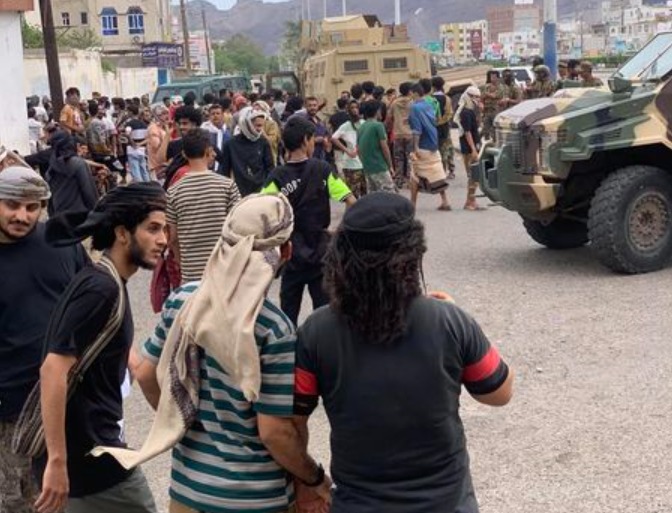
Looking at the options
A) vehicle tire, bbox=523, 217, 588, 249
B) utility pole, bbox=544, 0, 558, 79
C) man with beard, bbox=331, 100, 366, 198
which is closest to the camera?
vehicle tire, bbox=523, 217, 588, 249

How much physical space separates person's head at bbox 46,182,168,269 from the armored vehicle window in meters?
20.6

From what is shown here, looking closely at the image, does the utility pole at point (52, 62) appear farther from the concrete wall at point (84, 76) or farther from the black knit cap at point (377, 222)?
the black knit cap at point (377, 222)

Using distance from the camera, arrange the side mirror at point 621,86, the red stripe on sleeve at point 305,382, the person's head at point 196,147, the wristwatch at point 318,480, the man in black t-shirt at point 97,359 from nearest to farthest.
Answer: the red stripe on sleeve at point 305,382 < the wristwatch at point 318,480 < the man in black t-shirt at point 97,359 < the person's head at point 196,147 < the side mirror at point 621,86

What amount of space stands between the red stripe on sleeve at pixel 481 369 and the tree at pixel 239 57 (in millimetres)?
127378

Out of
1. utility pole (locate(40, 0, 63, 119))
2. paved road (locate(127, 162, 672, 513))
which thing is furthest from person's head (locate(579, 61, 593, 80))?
utility pole (locate(40, 0, 63, 119))

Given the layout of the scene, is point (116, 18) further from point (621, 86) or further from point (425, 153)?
point (621, 86)

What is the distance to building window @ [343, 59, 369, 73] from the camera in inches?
923

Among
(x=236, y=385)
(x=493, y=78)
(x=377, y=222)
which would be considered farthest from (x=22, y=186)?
(x=493, y=78)

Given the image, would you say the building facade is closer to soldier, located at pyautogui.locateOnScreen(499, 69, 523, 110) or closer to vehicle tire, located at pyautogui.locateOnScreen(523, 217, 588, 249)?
soldier, located at pyautogui.locateOnScreen(499, 69, 523, 110)

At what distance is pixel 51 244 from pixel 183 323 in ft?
2.64

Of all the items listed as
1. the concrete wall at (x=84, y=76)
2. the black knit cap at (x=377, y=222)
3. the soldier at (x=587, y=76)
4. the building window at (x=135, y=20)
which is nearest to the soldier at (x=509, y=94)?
the soldier at (x=587, y=76)

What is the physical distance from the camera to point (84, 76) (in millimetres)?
44906

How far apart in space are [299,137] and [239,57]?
14428 centimetres

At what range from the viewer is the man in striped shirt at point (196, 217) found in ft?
21.7
